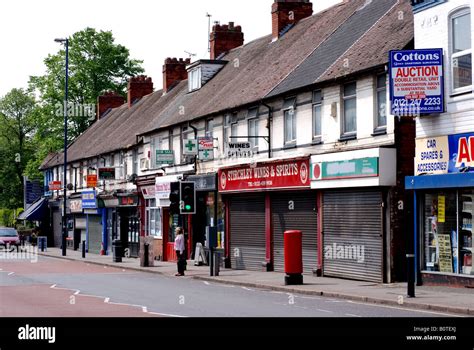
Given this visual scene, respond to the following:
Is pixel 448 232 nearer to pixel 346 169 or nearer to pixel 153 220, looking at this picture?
pixel 346 169

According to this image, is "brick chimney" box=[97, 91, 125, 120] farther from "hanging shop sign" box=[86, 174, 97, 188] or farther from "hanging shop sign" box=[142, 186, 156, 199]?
A: "hanging shop sign" box=[142, 186, 156, 199]

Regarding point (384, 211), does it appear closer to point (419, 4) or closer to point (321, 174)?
point (321, 174)

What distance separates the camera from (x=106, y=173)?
54.1m

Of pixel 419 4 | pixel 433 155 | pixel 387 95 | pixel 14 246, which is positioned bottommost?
pixel 14 246

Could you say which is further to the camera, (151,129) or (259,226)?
(151,129)

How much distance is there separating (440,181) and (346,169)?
15.6 ft

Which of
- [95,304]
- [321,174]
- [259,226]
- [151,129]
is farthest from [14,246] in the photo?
[95,304]

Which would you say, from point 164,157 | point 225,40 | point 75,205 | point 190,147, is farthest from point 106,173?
point 190,147

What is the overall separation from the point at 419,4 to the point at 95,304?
11.9 meters

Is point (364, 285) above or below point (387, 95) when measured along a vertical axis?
below

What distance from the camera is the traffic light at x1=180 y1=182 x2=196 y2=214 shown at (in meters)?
31.8

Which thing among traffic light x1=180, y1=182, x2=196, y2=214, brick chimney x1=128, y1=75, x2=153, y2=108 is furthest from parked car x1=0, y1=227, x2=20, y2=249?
traffic light x1=180, y1=182, x2=196, y2=214

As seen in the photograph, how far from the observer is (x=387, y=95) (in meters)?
26.2

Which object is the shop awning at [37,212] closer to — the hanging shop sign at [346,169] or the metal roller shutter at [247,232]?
the metal roller shutter at [247,232]
